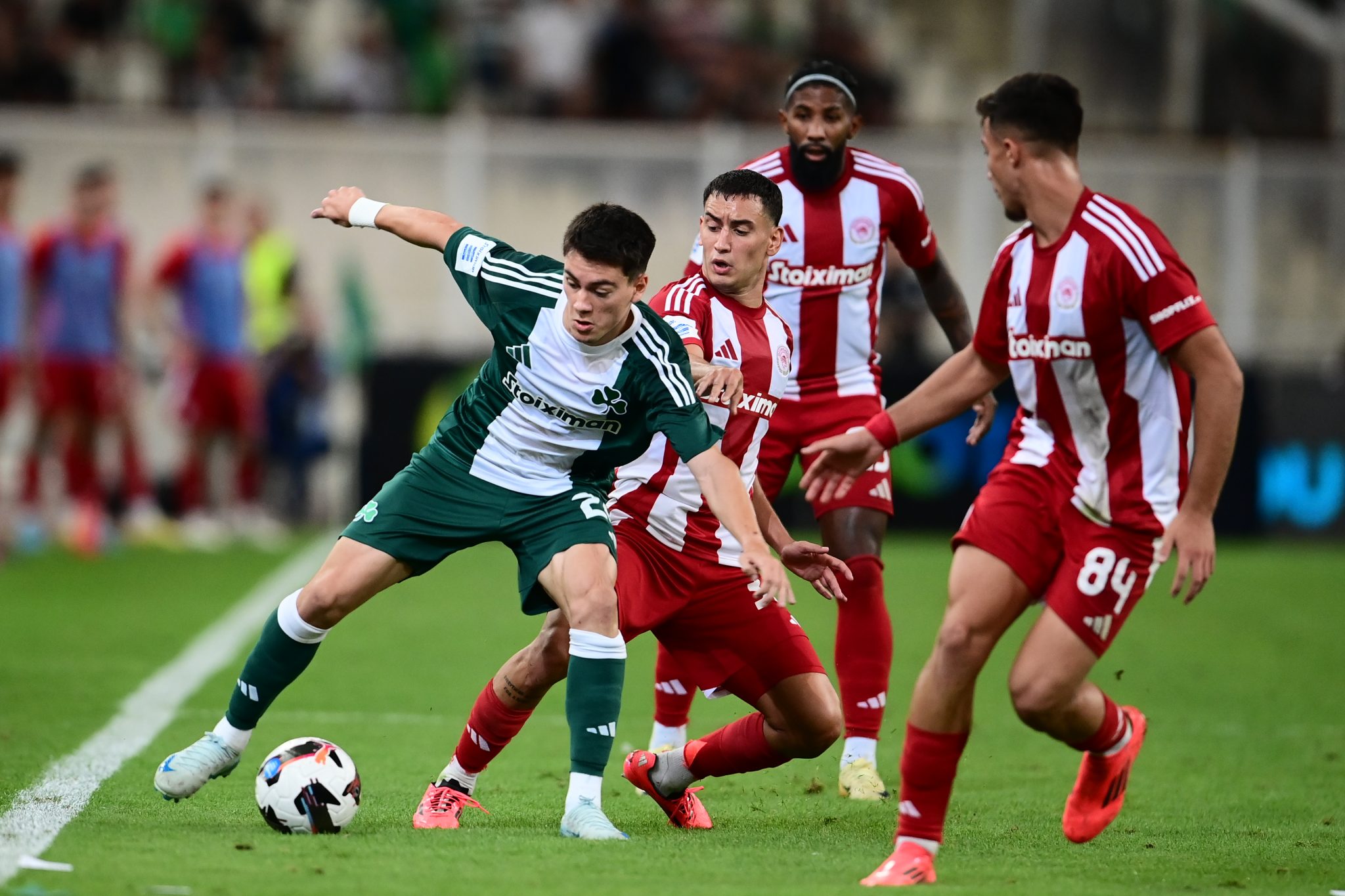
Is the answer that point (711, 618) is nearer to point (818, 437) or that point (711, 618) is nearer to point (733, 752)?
point (733, 752)

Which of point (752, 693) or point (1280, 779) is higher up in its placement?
point (752, 693)

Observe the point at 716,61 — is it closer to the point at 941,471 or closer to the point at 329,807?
the point at 941,471

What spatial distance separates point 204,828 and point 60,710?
2.50 m

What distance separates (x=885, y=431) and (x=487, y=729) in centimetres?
155

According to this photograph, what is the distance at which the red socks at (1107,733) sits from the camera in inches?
211

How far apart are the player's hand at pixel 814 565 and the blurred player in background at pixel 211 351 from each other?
9822 mm

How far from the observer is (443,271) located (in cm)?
1681

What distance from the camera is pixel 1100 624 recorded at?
16.3 ft

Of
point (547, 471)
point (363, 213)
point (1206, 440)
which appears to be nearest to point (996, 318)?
point (1206, 440)

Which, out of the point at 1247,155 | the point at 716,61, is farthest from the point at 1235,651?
the point at 716,61

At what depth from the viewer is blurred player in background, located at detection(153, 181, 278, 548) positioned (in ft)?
47.8

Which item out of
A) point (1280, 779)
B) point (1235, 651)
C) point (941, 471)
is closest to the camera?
point (1280, 779)

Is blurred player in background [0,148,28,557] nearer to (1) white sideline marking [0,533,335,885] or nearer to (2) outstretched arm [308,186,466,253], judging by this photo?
(1) white sideline marking [0,533,335,885]

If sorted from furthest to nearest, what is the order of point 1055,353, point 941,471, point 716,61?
point 716,61, point 941,471, point 1055,353
